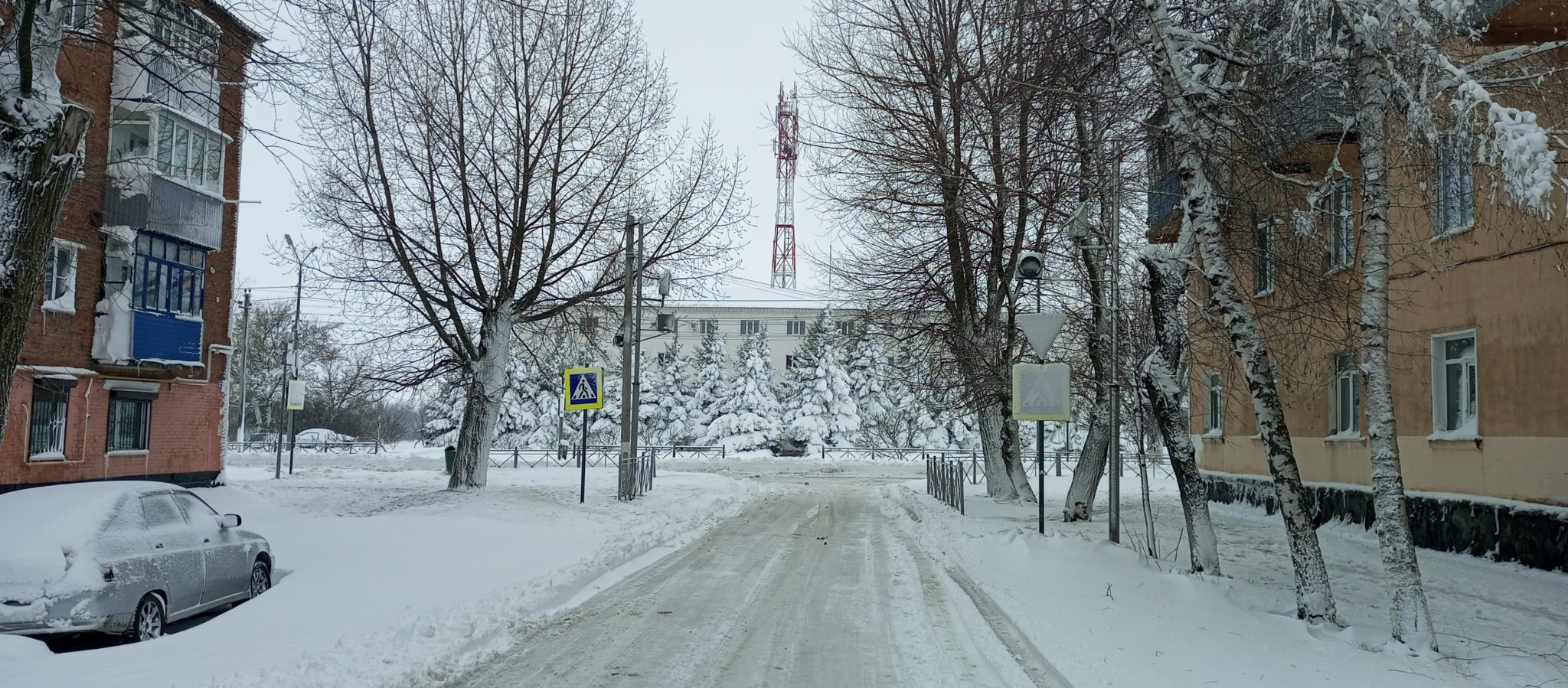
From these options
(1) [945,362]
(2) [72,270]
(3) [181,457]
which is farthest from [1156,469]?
(2) [72,270]

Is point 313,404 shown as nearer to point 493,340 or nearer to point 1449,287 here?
point 493,340

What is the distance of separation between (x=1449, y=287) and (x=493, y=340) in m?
17.8

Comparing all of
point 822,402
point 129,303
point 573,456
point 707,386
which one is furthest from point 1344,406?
point 707,386

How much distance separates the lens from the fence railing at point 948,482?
21172 mm

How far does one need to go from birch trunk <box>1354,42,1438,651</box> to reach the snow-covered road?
9.47ft

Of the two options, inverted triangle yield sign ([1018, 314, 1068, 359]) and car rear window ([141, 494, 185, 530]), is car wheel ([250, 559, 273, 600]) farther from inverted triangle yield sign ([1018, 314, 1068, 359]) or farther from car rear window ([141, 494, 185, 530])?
inverted triangle yield sign ([1018, 314, 1068, 359])

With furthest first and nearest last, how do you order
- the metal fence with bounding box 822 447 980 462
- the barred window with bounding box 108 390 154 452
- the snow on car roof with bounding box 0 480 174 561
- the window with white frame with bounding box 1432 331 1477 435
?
the metal fence with bounding box 822 447 980 462, the barred window with bounding box 108 390 154 452, the window with white frame with bounding box 1432 331 1477 435, the snow on car roof with bounding box 0 480 174 561

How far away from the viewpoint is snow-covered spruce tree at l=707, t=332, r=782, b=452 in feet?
205

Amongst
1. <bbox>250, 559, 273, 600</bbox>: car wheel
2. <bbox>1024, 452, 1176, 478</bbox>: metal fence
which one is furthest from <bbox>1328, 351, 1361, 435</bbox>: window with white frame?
<bbox>250, 559, 273, 600</bbox>: car wheel

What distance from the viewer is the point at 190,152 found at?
23109mm

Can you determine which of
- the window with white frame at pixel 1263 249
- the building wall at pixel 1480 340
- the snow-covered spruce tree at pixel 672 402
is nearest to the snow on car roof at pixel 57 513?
the building wall at pixel 1480 340

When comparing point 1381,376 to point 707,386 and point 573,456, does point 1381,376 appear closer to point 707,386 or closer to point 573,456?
point 573,456

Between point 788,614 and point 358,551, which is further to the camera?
point 358,551

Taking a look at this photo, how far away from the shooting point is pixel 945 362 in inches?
896
